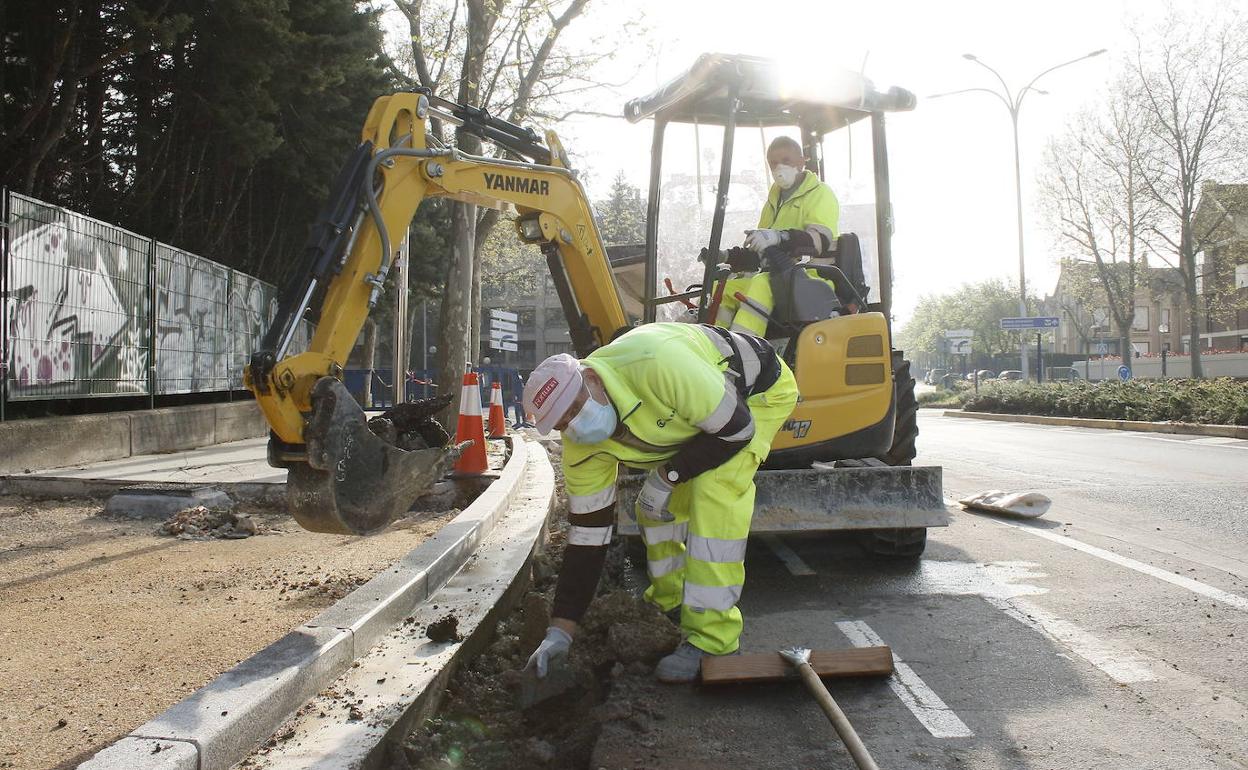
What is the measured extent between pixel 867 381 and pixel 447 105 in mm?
2874

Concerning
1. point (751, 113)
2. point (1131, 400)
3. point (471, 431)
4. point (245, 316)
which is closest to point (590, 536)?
point (751, 113)

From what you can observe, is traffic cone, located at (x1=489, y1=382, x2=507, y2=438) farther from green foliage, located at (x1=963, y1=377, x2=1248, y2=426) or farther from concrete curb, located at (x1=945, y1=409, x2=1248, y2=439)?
green foliage, located at (x1=963, y1=377, x2=1248, y2=426)

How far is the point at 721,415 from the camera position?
3484 millimetres

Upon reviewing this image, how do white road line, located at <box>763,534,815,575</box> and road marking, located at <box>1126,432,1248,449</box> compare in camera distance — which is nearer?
white road line, located at <box>763,534,815,575</box>

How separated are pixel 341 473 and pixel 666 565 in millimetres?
1520

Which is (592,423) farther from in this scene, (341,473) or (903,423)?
(903,423)

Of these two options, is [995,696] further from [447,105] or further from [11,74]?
[11,74]

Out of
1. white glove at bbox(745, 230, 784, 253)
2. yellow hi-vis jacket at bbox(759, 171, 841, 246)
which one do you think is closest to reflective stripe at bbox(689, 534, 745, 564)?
white glove at bbox(745, 230, 784, 253)

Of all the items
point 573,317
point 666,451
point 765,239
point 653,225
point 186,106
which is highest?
point 186,106

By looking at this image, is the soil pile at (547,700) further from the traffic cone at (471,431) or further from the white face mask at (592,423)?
the traffic cone at (471,431)

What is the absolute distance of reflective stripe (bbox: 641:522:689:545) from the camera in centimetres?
419

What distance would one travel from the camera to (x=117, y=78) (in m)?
12.5

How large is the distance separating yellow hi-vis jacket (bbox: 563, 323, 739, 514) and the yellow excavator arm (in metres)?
1.19

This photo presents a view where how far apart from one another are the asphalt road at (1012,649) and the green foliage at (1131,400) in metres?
11.7
